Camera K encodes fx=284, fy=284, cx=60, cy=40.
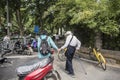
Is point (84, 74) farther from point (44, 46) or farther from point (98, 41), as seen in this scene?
point (98, 41)

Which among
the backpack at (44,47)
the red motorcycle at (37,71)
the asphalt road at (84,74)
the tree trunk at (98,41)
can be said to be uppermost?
the backpack at (44,47)

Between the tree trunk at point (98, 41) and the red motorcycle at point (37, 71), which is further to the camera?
the tree trunk at point (98, 41)

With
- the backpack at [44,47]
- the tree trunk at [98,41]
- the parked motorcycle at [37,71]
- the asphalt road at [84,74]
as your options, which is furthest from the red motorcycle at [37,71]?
the tree trunk at [98,41]

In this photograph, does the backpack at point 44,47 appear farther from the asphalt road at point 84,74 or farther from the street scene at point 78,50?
the asphalt road at point 84,74

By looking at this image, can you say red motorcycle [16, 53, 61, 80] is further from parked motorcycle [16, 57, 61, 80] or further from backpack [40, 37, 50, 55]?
backpack [40, 37, 50, 55]

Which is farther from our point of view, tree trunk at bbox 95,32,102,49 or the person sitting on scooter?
tree trunk at bbox 95,32,102,49

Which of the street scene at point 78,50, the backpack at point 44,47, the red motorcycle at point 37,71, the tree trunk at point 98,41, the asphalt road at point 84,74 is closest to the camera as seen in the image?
the red motorcycle at point 37,71

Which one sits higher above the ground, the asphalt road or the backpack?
the backpack

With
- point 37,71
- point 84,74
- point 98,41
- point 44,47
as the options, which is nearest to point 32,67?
point 37,71

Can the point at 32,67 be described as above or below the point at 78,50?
above

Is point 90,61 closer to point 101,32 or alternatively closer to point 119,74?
point 101,32

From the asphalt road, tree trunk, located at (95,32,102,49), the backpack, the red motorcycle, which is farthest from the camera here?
tree trunk, located at (95,32,102,49)

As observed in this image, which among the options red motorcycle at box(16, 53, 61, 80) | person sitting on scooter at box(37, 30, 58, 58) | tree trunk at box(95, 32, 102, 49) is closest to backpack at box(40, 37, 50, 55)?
person sitting on scooter at box(37, 30, 58, 58)

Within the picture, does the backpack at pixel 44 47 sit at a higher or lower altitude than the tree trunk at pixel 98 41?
higher
